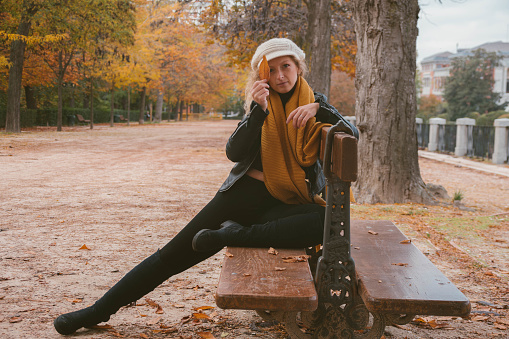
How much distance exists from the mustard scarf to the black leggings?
0.10 metres

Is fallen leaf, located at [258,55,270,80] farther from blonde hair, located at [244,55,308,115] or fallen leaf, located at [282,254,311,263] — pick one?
fallen leaf, located at [282,254,311,263]

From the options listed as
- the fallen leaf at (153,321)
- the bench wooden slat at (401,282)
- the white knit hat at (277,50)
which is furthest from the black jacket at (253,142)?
the fallen leaf at (153,321)

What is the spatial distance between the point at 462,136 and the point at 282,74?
2005 centimetres

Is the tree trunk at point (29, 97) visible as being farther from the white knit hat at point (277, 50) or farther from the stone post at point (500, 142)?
the white knit hat at point (277, 50)

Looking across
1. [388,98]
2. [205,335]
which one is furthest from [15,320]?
[388,98]

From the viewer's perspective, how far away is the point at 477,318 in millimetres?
3455

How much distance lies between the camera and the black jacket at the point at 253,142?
9.43 ft

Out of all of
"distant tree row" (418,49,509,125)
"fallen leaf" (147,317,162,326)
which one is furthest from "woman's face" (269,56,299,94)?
"distant tree row" (418,49,509,125)

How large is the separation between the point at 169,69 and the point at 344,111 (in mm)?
14656

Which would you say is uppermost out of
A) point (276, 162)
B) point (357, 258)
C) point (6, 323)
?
point (276, 162)

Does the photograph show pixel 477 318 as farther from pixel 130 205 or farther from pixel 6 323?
pixel 130 205

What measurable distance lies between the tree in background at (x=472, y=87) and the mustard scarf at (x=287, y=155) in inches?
1867

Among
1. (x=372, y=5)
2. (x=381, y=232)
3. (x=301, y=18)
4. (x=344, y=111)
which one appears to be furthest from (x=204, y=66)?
(x=381, y=232)

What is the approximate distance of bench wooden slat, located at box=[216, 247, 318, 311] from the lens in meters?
2.12
